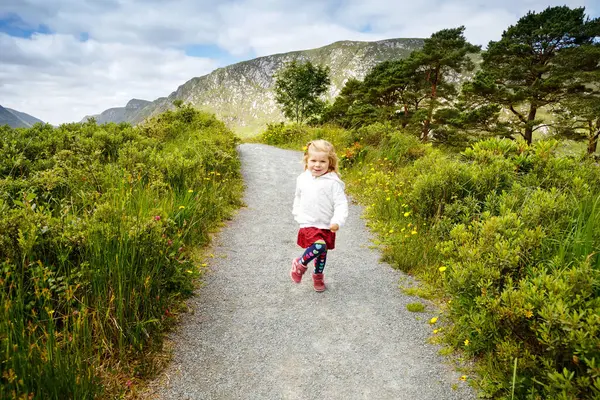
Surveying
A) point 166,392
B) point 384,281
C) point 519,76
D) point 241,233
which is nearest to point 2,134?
point 241,233

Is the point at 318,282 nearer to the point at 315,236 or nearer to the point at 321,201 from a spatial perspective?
the point at 315,236

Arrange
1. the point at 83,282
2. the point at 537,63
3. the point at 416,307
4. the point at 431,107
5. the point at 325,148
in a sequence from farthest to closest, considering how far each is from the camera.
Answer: the point at 431,107
the point at 537,63
the point at 325,148
the point at 416,307
the point at 83,282

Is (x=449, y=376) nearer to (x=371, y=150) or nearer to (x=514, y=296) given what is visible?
(x=514, y=296)

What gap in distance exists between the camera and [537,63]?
2227 centimetres

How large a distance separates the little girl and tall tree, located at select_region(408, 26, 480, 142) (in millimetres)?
20520

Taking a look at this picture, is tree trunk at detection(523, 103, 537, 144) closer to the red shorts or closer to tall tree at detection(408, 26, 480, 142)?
tall tree at detection(408, 26, 480, 142)

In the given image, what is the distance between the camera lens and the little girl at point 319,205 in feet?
13.8

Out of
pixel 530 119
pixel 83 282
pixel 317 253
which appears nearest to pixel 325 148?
pixel 317 253

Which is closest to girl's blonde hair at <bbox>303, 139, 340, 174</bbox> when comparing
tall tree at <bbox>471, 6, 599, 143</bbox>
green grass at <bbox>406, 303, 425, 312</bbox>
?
green grass at <bbox>406, 303, 425, 312</bbox>

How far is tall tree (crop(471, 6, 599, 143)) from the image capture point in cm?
2042

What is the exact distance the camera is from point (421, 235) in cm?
545

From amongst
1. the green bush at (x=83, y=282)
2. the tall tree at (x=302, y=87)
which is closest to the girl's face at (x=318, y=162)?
the green bush at (x=83, y=282)

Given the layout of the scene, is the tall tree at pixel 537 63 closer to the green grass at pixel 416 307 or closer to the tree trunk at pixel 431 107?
the tree trunk at pixel 431 107

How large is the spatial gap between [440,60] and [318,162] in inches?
894
